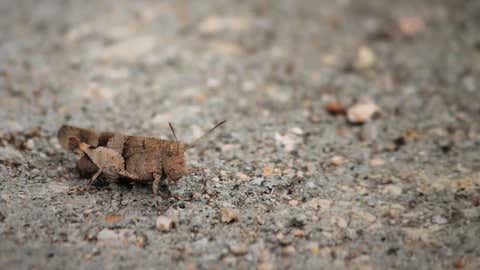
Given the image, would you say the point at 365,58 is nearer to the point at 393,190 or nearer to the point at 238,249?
the point at 393,190

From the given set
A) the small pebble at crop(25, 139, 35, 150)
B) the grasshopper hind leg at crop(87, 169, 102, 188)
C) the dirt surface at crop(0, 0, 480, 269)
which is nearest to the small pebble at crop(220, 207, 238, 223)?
the dirt surface at crop(0, 0, 480, 269)

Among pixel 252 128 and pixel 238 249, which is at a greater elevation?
pixel 252 128

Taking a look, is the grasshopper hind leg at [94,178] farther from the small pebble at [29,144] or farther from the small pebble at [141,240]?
the small pebble at [29,144]

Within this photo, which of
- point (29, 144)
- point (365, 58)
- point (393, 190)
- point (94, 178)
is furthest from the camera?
point (365, 58)

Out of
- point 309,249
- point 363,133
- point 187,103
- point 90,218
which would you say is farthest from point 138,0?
point 309,249

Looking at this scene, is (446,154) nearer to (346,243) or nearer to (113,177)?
(346,243)

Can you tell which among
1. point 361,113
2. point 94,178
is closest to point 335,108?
point 361,113

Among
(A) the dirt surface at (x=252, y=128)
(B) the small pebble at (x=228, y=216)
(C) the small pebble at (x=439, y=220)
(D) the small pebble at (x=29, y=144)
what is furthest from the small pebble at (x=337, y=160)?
(D) the small pebble at (x=29, y=144)
